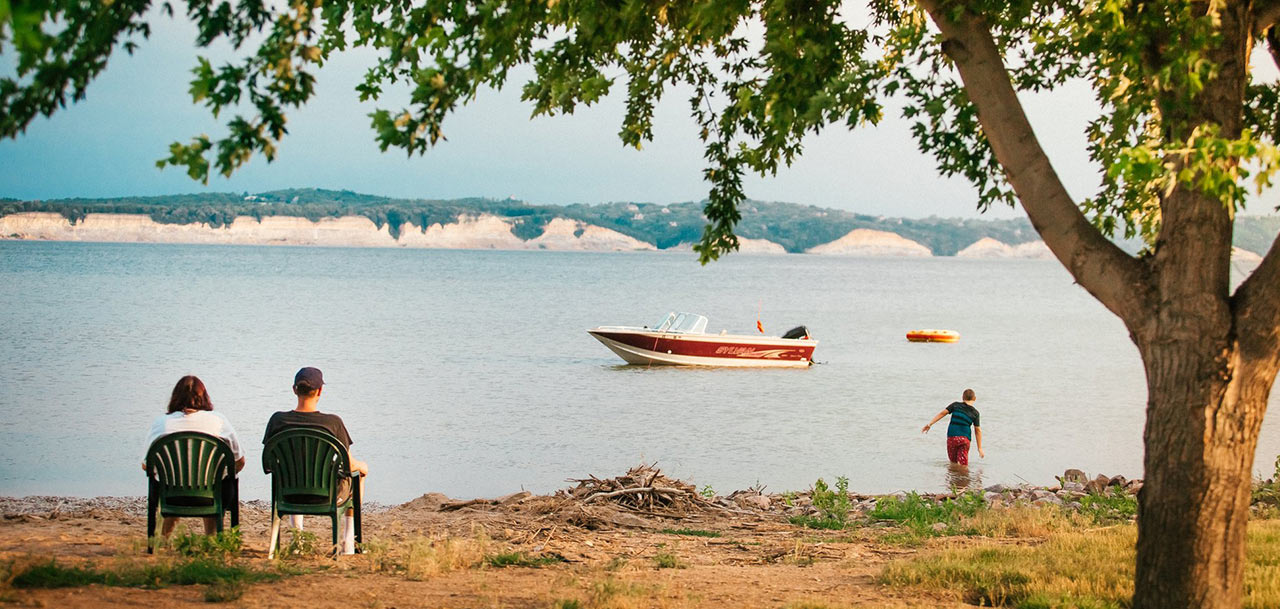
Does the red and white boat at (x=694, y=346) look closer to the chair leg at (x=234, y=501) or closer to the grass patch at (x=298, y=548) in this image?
the grass patch at (x=298, y=548)

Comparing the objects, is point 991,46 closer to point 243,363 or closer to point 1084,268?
point 1084,268

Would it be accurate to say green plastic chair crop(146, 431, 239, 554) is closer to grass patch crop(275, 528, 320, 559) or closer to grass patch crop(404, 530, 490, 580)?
grass patch crop(275, 528, 320, 559)

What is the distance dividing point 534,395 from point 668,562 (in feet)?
73.1

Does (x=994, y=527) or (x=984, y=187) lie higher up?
(x=984, y=187)

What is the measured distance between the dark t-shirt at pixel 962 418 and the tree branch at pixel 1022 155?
1108cm

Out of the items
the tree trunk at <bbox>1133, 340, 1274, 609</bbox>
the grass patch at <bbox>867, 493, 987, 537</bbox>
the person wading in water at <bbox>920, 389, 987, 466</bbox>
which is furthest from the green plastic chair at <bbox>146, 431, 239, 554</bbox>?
the person wading in water at <bbox>920, 389, 987, 466</bbox>

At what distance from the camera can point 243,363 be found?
120 ft

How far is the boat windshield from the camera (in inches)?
1457

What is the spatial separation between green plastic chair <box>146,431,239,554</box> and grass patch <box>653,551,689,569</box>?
2.98 m

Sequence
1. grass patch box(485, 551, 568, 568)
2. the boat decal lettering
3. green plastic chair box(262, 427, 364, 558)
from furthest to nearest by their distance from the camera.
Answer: the boat decal lettering < grass patch box(485, 551, 568, 568) < green plastic chair box(262, 427, 364, 558)

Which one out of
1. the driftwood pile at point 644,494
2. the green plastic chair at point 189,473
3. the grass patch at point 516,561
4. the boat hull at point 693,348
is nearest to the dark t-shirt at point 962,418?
the driftwood pile at point 644,494

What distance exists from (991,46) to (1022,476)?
1465cm

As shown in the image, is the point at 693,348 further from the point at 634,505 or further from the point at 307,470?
the point at 307,470

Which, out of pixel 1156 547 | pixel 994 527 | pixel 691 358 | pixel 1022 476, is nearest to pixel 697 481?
pixel 1022 476
